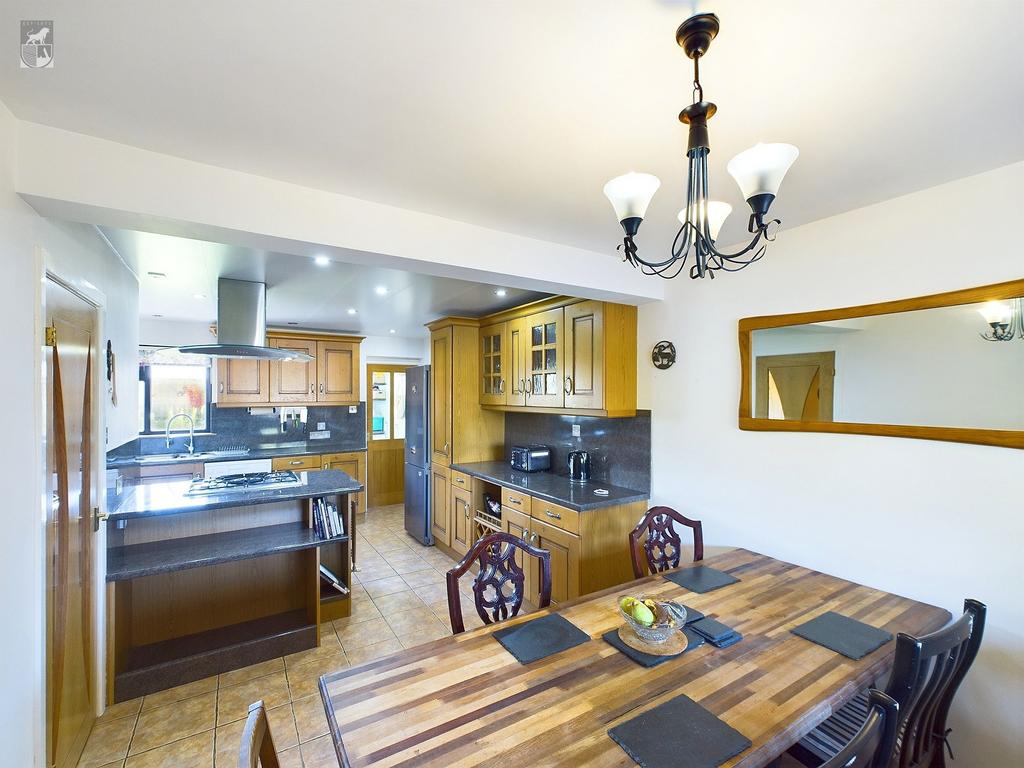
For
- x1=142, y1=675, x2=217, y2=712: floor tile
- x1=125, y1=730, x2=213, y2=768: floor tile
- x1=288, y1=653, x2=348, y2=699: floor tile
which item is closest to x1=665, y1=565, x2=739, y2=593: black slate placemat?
x1=288, y1=653, x2=348, y2=699: floor tile

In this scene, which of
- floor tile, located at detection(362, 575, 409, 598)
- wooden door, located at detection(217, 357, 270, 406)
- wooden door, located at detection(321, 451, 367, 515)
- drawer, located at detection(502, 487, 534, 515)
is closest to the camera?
drawer, located at detection(502, 487, 534, 515)

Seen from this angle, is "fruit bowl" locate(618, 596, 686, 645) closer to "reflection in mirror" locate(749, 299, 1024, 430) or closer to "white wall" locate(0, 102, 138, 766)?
"reflection in mirror" locate(749, 299, 1024, 430)

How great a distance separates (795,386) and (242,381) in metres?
5.21

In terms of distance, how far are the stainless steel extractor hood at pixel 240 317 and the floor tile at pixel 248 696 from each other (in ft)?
6.74

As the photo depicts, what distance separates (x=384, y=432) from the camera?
6.29m

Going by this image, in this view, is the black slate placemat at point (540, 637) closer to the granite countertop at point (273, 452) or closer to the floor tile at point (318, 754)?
the floor tile at point (318, 754)

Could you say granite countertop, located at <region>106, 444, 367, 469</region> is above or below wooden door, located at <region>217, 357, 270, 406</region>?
below

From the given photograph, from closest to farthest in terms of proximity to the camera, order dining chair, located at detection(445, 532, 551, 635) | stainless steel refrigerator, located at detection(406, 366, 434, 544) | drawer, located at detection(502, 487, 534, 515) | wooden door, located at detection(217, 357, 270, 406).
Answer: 1. dining chair, located at detection(445, 532, 551, 635)
2. drawer, located at detection(502, 487, 534, 515)
3. stainless steel refrigerator, located at detection(406, 366, 434, 544)
4. wooden door, located at detection(217, 357, 270, 406)

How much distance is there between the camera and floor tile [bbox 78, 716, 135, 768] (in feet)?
6.32

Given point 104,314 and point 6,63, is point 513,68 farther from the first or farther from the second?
point 104,314

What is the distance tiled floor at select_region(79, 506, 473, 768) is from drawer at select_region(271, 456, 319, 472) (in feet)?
6.49

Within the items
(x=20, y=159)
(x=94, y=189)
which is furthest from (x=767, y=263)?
(x=20, y=159)

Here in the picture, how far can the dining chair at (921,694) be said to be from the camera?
1100 millimetres

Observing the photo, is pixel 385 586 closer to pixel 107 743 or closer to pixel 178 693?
pixel 178 693
